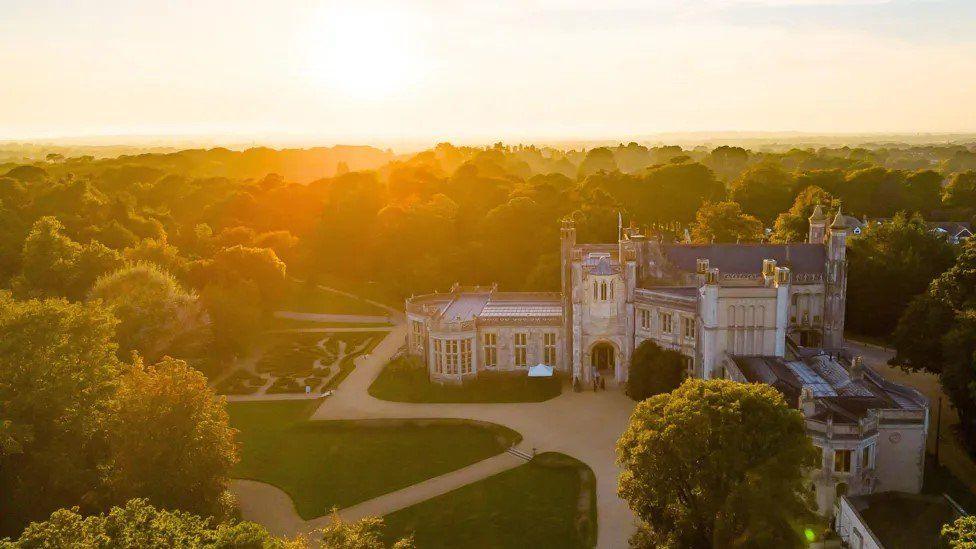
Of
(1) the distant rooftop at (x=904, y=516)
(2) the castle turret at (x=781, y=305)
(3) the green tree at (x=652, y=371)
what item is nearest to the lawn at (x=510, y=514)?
(3) the green tree at (x=652, y=371)

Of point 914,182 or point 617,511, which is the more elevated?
point 914,182

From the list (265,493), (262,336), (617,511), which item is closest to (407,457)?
(265,493)

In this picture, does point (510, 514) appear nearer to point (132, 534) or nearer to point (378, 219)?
point (132, 534)

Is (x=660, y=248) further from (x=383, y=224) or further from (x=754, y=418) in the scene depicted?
(x=383, y=224)

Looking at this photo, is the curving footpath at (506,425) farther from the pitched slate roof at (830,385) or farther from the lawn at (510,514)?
the pitched slate roof at (830,385)

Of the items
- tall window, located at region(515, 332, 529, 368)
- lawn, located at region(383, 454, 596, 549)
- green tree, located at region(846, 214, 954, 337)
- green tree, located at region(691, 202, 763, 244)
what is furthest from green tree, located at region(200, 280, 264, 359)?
green tree, located at region(846, 214, 954, 337)

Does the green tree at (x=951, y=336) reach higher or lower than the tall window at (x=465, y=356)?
higher

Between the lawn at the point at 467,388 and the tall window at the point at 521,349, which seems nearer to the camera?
the lawn at the point at 467,388

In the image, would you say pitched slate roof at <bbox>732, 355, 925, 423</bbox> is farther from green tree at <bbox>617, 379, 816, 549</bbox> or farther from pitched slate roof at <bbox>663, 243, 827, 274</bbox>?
pitched slate roof at <bbox>663, 243, 827, 274</bbox>
